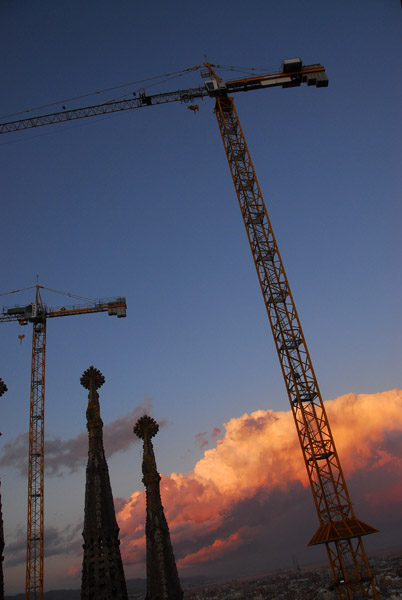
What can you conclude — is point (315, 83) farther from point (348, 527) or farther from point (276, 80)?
point (348, 527)

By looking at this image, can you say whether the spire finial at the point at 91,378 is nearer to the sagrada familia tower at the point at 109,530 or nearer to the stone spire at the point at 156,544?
the sagrada familia tower at the point at 109,530

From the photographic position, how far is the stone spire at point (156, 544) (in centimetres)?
3041

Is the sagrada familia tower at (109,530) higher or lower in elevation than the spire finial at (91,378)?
lower

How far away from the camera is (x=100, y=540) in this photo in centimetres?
2798

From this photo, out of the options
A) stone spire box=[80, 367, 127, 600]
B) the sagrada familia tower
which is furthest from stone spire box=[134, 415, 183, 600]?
stone spire box=[80, 367, 127, 600]

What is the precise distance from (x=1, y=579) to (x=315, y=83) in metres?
59.8

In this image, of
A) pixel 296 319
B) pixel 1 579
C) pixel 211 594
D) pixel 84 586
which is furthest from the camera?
pixel 211 594

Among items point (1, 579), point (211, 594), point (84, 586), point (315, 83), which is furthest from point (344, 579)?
point (211, 594)

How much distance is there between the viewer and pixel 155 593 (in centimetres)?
3030

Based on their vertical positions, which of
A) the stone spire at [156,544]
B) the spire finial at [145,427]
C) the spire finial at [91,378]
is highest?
the spire finial at [91,378]

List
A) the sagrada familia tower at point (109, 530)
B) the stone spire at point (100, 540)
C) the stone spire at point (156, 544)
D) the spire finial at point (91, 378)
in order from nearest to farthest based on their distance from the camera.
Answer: the stone spire at point (100, 540) → the sagrada familia tower at point (109, 530) → the stone spire at point (156, 544) → the spire finial at point (91, 378)

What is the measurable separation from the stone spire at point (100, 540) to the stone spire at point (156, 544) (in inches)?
107

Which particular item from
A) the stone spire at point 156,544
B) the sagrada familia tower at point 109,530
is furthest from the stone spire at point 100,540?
the stone spire at point 156,544

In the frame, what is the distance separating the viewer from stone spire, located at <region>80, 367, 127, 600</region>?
27.1 meters
